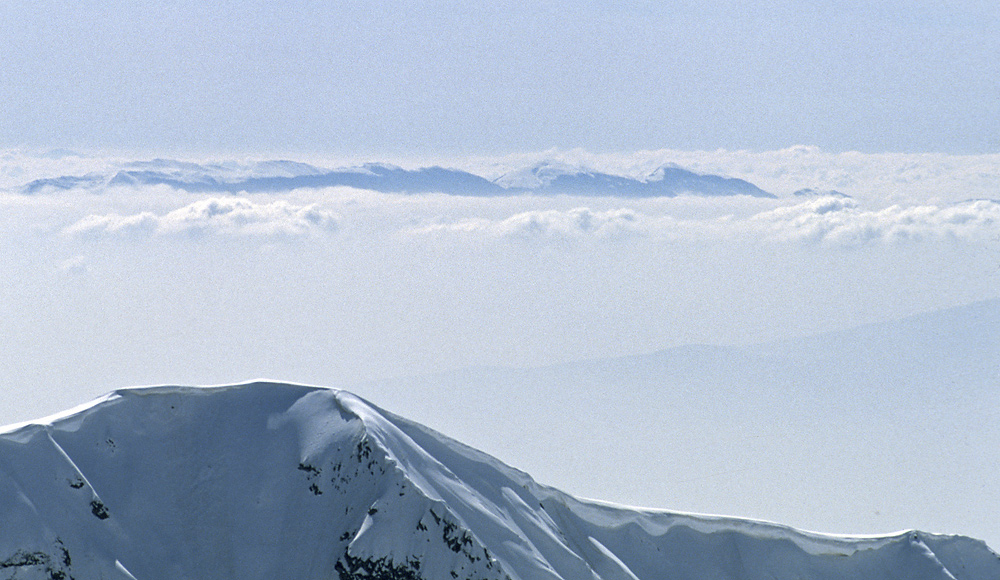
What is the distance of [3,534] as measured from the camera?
130 metres

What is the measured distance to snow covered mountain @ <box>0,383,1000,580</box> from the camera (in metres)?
137

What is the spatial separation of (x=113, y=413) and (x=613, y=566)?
6899 centimetres

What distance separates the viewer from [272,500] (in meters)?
146

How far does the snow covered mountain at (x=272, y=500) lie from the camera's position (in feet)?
449

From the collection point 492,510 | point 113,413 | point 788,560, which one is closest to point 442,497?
point 492,510

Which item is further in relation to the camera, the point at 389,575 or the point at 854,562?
the point at 854,562

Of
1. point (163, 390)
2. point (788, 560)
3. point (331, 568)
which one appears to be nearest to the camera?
point (331, 568)

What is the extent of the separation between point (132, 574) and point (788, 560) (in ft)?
303

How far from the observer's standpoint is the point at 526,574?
143m

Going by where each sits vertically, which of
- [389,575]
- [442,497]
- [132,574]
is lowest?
[132,574]

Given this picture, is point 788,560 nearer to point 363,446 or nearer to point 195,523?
point 363,446

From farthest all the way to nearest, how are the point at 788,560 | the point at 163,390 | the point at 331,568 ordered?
the point at 788,560, the point at 163,390, the point at 331,568

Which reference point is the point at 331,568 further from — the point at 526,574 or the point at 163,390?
the point at 163,390

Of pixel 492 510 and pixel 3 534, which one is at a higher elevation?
pixel 492 510
